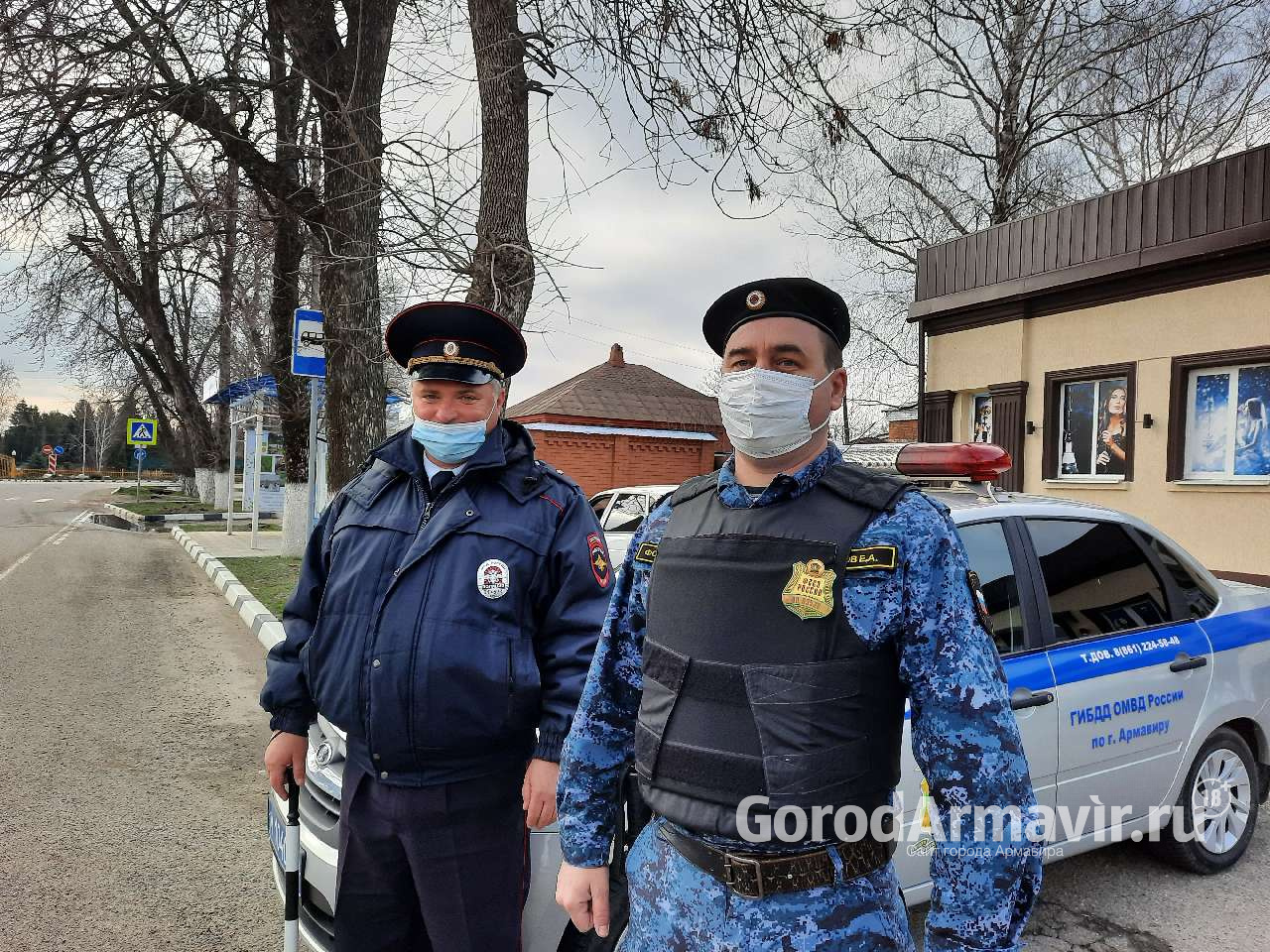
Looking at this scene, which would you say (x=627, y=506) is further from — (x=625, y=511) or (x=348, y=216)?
(x=348, y=216)

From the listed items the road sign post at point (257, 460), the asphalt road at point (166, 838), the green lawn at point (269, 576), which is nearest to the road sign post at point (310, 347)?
the asphalt road at point (166, 838)

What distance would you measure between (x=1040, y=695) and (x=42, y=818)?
14.8ft

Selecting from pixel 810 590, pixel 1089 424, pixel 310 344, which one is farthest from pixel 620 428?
pixel 810 590

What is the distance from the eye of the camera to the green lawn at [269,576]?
956cm

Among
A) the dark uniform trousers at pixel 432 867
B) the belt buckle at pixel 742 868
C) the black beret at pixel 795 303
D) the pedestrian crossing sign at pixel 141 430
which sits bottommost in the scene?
the dark uniform trousers at pixel 432 867

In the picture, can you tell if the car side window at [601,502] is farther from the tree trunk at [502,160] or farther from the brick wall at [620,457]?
the brick wall at [620,457]

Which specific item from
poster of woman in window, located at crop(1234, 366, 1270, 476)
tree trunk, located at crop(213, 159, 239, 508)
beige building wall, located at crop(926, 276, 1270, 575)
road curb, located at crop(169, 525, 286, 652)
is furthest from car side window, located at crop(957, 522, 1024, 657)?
poster of woman in window, located at crop(1234, 366, 1270, 476)

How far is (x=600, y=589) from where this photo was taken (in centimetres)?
225

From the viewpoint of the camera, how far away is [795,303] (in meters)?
1.74

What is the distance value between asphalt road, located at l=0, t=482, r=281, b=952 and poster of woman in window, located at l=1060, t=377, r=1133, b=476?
33.9 feet

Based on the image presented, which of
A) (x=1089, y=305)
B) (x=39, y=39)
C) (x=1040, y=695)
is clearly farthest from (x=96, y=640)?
(x=1089, y=305)

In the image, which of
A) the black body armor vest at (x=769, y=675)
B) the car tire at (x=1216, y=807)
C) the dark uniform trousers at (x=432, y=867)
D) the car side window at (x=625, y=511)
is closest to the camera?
the black body armor vest at (x=769, y=675)

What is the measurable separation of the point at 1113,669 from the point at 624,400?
24.2 m

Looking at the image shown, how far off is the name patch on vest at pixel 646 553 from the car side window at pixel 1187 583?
9.54ft
